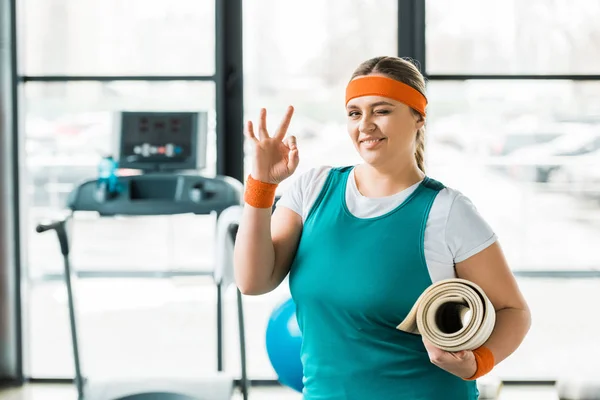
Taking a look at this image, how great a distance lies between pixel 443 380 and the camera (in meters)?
1.53

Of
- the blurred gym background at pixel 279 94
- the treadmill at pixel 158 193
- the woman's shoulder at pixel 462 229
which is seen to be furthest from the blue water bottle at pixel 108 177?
the woman's shoulder at pixel 462 229

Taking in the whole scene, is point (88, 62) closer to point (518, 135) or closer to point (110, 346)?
point (110, 346)

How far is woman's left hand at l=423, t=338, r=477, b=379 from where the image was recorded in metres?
1.36

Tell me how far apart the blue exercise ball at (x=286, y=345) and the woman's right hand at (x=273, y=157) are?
5.08 ft

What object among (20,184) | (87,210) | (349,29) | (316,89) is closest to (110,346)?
(20,184)

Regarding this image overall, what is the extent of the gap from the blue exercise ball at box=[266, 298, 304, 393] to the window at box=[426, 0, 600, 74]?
1.51 m

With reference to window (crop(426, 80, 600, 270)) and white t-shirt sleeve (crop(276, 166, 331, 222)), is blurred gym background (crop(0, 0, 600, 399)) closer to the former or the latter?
window (crop(426, 80, 600, 270))

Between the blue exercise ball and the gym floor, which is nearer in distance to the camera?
the blue exercise ball

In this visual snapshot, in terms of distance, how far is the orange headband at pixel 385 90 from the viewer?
1.56 meters

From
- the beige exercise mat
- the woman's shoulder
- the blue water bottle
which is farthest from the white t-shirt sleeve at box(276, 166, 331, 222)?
the blue water bottle

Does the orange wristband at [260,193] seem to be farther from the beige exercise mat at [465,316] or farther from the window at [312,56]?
the window at [312,56]

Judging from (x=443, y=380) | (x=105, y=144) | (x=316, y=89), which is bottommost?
(x=443, y=380)

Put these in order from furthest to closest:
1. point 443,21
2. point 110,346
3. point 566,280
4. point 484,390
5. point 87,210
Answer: point 566,280 < point 110,346 < point 443,21 < point 484,390 < point 87,210

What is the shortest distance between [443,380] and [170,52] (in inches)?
111
